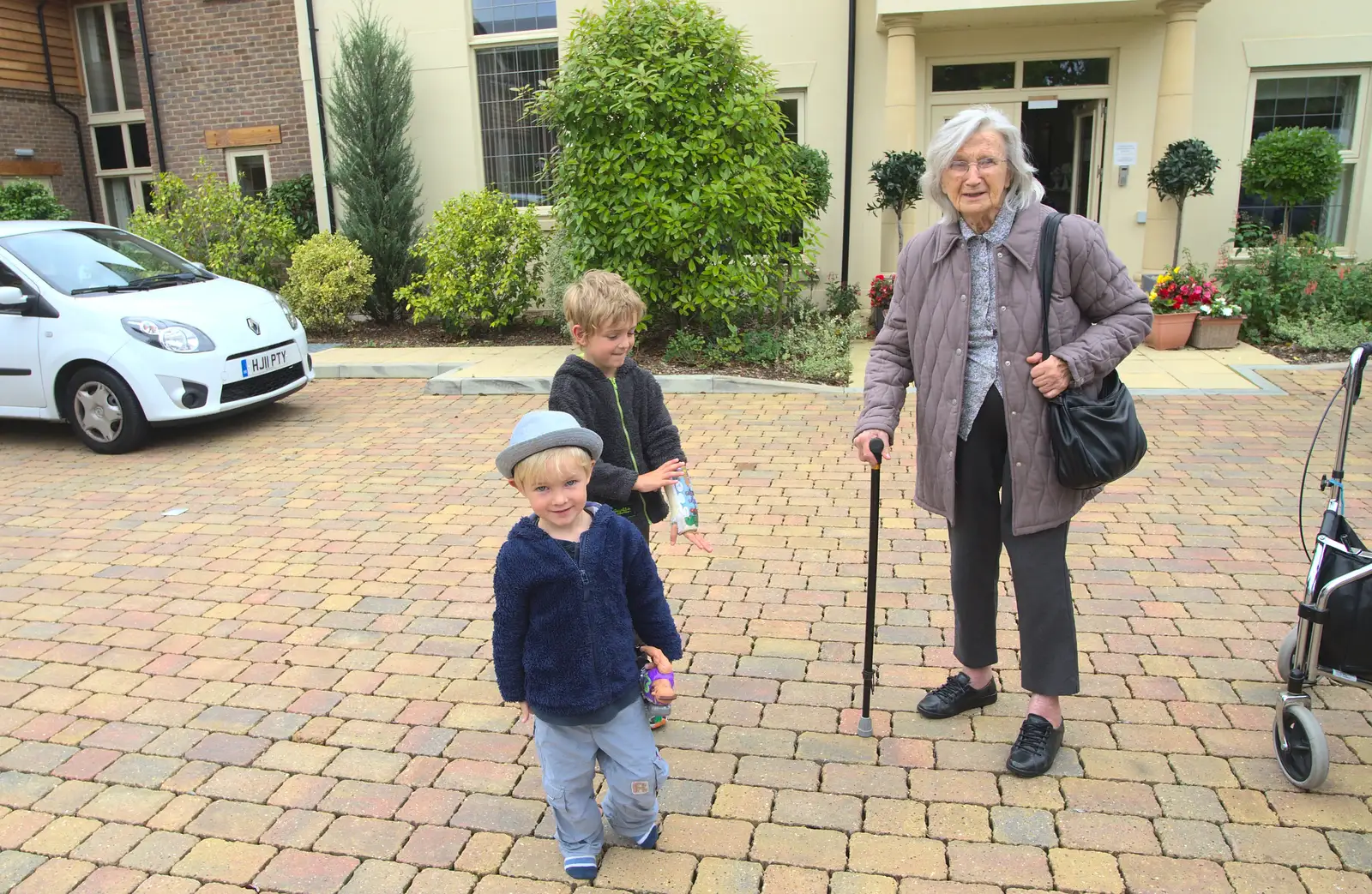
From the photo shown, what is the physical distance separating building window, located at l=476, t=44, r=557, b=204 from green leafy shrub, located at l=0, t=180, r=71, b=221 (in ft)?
21.8

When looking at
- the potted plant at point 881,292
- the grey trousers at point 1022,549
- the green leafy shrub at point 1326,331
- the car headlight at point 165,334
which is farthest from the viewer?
the potted plant at point 881,292

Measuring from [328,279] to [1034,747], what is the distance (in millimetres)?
10595

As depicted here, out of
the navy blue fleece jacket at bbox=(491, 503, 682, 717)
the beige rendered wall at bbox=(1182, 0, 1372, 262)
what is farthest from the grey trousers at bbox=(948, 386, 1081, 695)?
the beige rendered wall at bbox=(1182, 0, 1372, 262)

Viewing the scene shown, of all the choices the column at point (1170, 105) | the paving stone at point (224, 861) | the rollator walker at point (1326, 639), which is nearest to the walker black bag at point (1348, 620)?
the rollator walker at point (1326, 639)

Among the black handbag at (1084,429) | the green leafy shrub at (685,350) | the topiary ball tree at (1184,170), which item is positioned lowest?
the green leafy shrub at (685,350)

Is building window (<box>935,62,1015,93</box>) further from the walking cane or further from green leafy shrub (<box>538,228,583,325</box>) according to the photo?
the walking cane

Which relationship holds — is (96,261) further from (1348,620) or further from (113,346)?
(1348,620)

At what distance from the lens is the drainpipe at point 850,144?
1103 centimetres

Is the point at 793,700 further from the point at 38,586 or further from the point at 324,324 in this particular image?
the point at 324,324

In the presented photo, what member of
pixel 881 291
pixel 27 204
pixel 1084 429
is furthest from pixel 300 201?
pixel 1084 429

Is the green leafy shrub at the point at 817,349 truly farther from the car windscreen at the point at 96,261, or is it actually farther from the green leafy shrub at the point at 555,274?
the car windscreen at the point at 96,261

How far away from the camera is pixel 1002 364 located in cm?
291

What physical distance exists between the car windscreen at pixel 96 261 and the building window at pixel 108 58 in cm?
1142

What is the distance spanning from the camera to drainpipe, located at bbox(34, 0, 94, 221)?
17.1m
